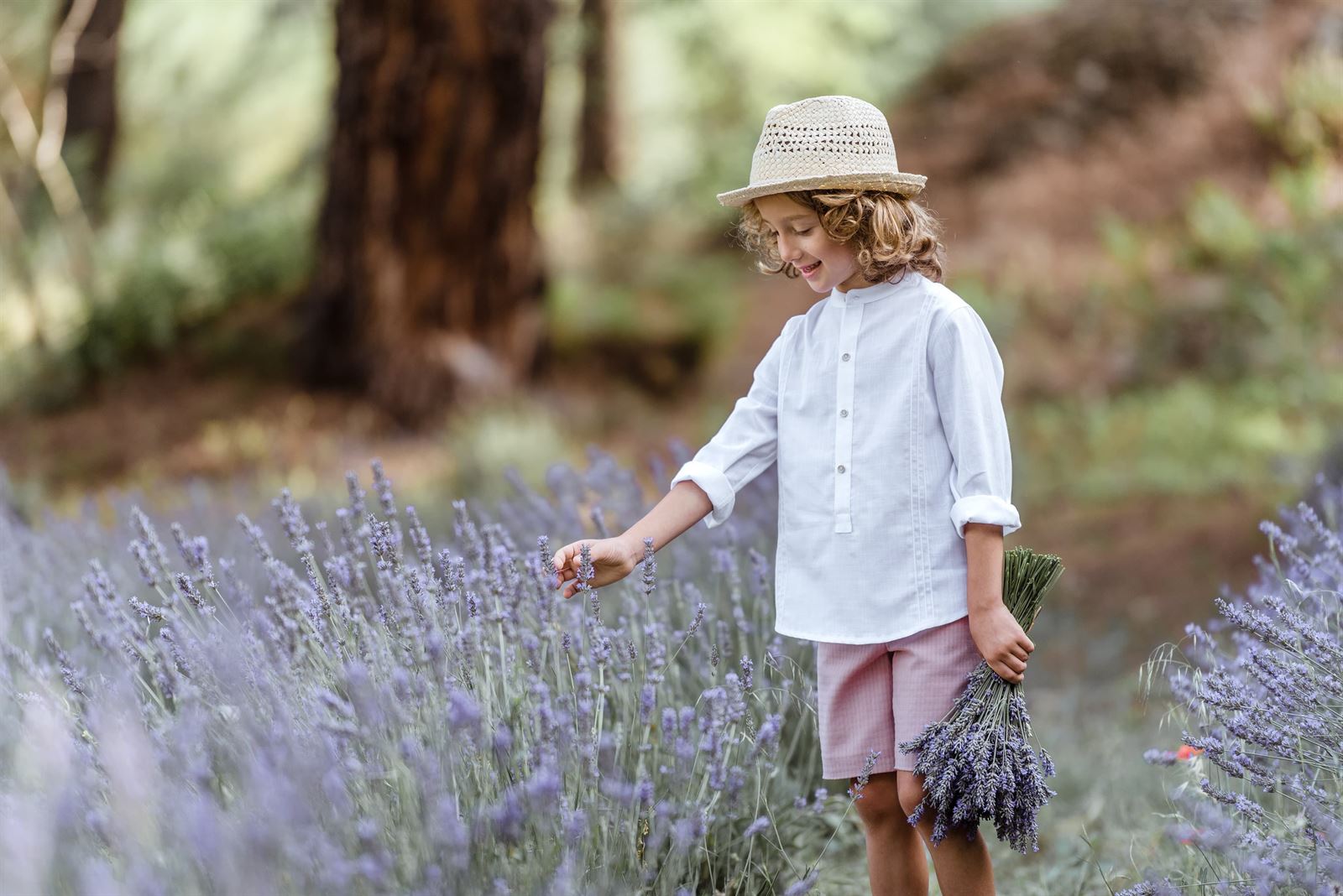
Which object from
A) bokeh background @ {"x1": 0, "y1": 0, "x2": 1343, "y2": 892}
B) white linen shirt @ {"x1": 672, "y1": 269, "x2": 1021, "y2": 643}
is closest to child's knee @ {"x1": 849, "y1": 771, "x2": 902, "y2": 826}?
white linen shirt @ {"x1": 672, "y1": 269, "x2": 1021, "y2": 643}

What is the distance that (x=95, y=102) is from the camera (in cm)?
1006

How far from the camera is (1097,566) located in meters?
5.05

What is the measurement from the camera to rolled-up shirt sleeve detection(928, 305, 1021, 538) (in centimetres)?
190

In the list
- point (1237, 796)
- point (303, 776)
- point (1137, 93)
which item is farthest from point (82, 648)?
point (1137, 93)

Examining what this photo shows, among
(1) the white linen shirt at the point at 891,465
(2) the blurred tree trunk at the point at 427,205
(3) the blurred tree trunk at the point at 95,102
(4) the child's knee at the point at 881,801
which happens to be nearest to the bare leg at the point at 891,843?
(4) the child's knee at the point at 881,801

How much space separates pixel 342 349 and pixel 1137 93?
24.1ft

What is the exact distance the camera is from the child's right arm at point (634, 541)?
2.04m

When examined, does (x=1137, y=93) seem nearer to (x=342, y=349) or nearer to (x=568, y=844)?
(x=342, y=349)

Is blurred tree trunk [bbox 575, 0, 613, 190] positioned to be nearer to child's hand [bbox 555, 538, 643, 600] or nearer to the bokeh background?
the bokeh background

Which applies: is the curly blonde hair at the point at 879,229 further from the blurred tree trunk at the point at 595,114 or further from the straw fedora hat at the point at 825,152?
the blurred tree trunk at the point at 595,114

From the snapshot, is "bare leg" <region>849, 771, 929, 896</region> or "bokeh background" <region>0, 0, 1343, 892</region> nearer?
"bare leg" <region>849, 771, 929, 896</region>

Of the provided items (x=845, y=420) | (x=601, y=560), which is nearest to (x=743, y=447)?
(x=845, y=420)

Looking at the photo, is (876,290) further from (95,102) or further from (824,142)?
(95,102)

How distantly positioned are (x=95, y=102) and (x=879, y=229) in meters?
9.71
